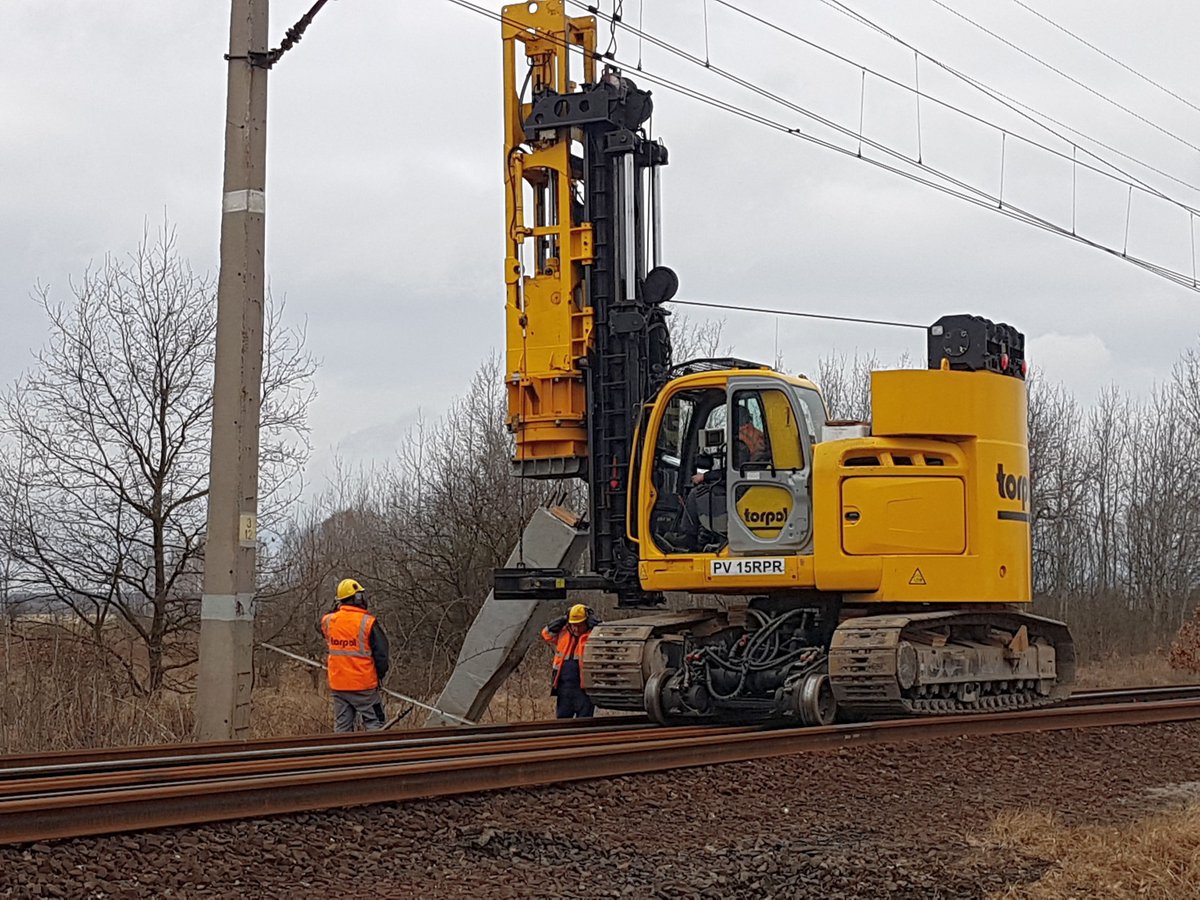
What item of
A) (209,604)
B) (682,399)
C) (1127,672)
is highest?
(682,399)

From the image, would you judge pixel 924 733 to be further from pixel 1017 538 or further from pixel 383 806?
pixel 383 806

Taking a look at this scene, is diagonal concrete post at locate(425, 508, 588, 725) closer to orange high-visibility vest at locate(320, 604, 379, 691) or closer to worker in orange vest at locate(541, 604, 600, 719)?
worker in orange vest at locate(541, 604, 600, 719)

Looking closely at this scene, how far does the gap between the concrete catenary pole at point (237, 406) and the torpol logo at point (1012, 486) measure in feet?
21.9

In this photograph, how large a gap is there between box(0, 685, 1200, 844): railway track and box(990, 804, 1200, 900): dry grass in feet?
7.57

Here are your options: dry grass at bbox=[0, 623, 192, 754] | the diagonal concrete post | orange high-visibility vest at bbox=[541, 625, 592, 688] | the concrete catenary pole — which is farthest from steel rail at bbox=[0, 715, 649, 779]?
the diagonal concrete post

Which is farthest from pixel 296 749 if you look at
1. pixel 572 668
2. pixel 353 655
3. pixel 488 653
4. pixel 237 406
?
pixel 488 653

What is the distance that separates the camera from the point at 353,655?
1322 cm

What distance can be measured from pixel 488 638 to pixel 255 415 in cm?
554

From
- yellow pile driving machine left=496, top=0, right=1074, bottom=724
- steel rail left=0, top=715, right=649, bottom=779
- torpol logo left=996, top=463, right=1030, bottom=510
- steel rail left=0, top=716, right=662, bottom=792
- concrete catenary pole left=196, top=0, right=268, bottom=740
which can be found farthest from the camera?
torpol logo left=996, top=463, right=1030, bottom=510

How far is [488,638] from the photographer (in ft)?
54.3

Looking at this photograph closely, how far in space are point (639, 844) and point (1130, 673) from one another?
2733 centimetres

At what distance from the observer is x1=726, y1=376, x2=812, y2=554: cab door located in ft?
42.8

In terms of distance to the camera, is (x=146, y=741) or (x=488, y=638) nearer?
(x=146, y=741)

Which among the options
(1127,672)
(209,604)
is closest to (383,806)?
(209,604)
